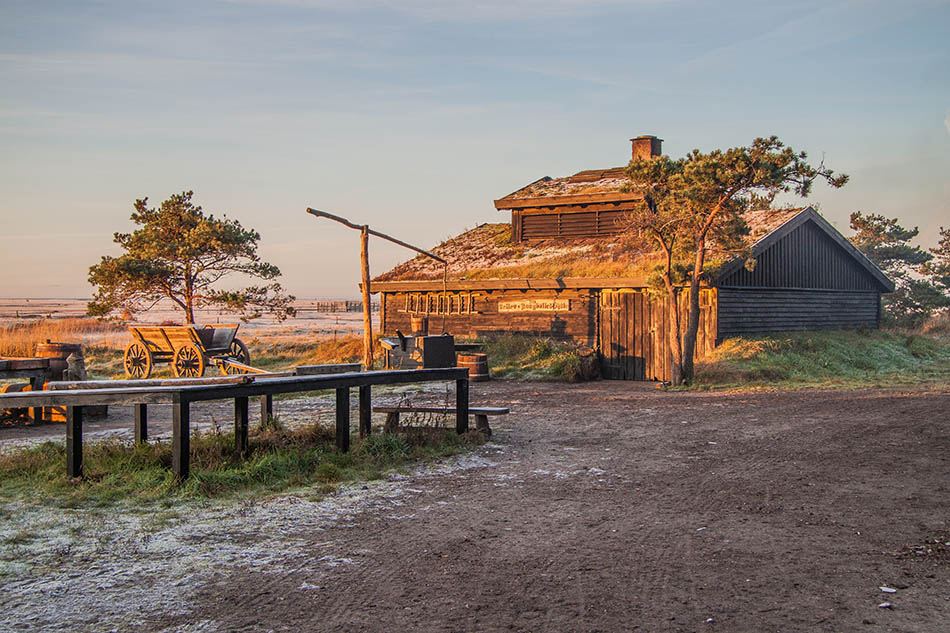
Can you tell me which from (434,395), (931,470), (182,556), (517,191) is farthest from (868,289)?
(182,556)

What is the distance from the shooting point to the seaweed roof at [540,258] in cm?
2194

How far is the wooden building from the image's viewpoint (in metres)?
20.6

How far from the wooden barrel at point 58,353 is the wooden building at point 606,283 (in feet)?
34.0

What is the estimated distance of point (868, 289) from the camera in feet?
88.4

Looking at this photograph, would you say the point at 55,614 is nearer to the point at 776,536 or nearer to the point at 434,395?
the point at 776,536

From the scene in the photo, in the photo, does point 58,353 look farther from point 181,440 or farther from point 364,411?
point 181,440

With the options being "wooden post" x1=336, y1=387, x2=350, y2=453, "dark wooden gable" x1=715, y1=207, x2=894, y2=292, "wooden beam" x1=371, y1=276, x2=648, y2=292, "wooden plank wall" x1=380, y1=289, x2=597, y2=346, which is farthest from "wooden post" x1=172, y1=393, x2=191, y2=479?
"wooden plank wall" x1=380, y1=289, x2=597, y2=346

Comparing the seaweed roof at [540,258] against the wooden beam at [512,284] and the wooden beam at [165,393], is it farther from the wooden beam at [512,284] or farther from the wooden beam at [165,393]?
the wooden beam at [165,393]

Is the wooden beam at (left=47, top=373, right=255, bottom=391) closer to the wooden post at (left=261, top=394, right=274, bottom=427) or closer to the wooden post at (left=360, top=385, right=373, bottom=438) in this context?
the wooden post at (left=261, top=394, right=274, bottom=427)

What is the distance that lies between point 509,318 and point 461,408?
13703mm

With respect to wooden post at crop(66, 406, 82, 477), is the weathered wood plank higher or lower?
higher

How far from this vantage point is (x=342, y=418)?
8.51m

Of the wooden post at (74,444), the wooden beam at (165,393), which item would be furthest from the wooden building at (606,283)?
the wooden post at (74,444)

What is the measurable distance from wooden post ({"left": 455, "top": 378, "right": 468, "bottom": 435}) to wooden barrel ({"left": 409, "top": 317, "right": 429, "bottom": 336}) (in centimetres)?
1343
